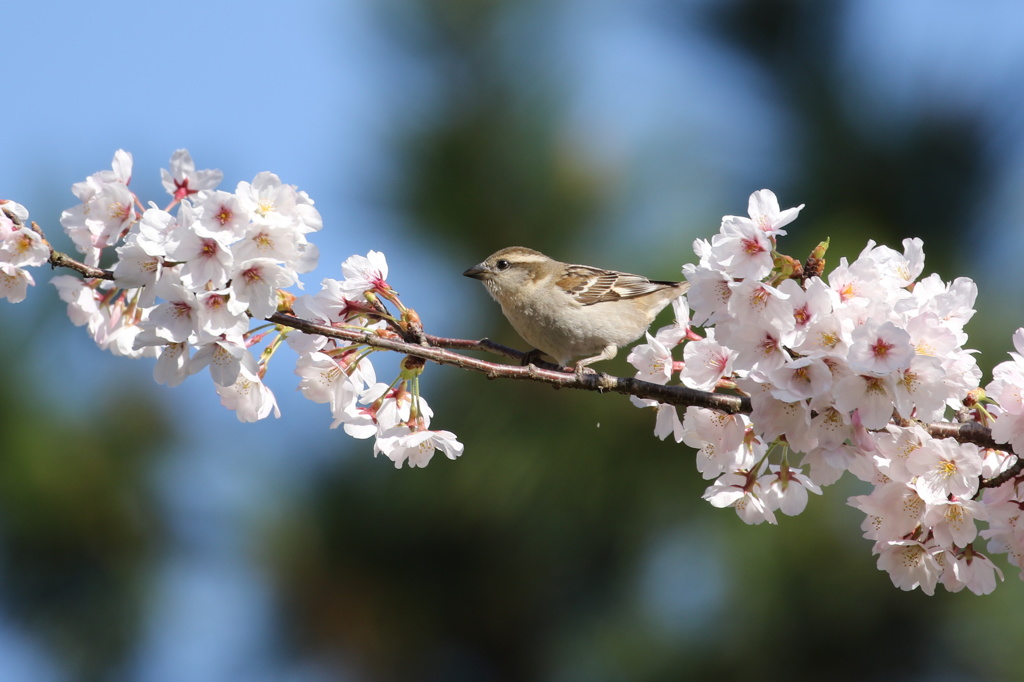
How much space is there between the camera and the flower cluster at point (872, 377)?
2094 mm

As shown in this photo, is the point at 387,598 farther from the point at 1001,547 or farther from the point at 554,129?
the point at 1001,547

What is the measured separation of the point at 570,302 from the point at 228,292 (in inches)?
104

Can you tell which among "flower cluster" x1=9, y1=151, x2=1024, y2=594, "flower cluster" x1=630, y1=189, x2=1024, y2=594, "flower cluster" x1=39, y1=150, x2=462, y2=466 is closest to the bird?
"flower cluster" x1=39, y1=150, x2=462, y2=466

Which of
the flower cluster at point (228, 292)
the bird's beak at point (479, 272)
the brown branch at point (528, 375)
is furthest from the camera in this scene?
the bird's beak at point (479, 272)

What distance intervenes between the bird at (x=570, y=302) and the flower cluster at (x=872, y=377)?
1779 mm

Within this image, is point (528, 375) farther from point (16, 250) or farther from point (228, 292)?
point (16, 250)

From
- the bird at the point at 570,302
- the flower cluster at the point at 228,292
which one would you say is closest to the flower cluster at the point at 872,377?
the flower cluster at the point at 228,292

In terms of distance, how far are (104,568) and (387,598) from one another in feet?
7.68

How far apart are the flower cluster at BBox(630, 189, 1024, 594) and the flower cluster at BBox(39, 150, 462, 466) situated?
0.89m

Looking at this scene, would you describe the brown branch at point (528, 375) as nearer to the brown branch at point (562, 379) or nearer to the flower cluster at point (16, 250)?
the brown branch at point (562, 379)

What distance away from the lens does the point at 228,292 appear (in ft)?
7.27

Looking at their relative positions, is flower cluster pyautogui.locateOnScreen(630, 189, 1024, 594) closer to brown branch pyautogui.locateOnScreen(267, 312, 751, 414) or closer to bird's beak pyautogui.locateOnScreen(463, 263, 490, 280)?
brown branch pyautogui.locateOnScreen(267, 312, 751, 414)

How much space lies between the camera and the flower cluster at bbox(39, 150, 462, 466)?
2.20 m

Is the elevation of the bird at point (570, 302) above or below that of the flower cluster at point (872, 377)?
above
